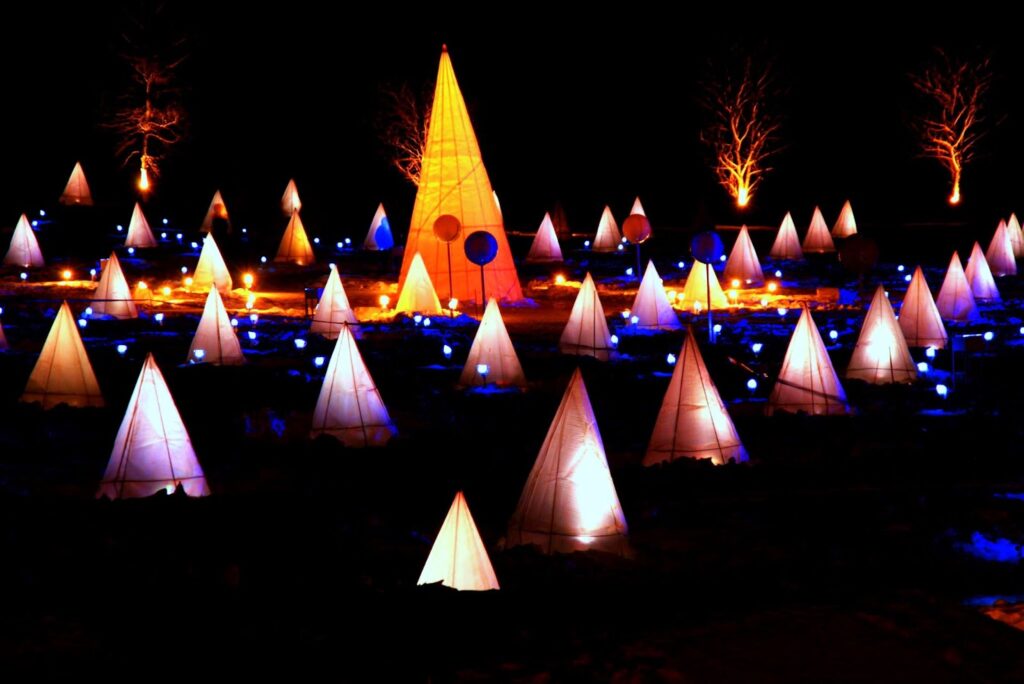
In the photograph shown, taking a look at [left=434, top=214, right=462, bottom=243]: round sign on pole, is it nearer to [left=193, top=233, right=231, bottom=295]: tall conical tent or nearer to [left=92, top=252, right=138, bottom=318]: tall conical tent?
[left=92, top=252, right=138, bottom=318]: tall conical tent

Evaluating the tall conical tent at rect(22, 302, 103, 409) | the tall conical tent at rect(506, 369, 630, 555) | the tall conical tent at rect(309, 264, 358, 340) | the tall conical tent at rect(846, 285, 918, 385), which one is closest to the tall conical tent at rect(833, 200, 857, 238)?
the tall conical tent at rect(309, 264, 358, 340)

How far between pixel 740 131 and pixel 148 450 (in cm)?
2802

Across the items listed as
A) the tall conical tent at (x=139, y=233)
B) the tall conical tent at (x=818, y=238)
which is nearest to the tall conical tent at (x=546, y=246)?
the tall conical tent at (x=818, y=238)

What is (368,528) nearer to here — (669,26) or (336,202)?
(336,202)

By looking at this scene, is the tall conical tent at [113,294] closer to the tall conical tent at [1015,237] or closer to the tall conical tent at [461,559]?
the tall conical tent at [461,559]

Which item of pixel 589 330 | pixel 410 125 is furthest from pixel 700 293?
pixel 410 125

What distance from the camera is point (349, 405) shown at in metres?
13.2

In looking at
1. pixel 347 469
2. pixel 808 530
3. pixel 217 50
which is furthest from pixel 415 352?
pixel 217 50

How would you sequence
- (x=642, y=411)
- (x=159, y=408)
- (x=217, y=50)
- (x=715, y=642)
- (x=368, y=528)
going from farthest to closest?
(x=217, y=50), (x=642, y=411), (x=159, y=408), (x=368, y=528), (x=715, y=642)

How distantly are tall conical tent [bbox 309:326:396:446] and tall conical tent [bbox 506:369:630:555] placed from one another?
352 centimetres

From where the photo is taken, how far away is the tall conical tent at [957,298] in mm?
20312

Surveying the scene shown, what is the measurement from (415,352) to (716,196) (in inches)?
784

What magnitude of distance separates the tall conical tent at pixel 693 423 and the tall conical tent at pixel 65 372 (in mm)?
6159

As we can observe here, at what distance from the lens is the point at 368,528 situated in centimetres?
1023
